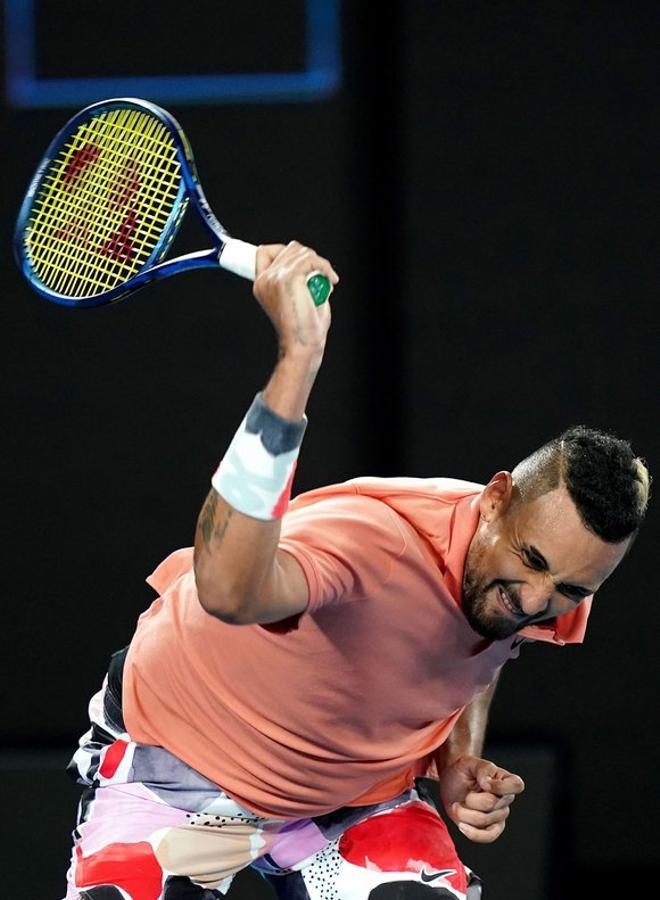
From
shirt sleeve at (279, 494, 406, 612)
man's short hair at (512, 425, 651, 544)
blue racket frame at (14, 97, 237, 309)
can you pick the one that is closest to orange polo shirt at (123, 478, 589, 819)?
shirt sleeve at (279, 494, 406, 612)

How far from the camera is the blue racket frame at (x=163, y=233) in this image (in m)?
1.85

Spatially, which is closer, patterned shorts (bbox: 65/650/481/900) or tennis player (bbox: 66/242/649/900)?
tennis player (bbox: 66/242/649/900)

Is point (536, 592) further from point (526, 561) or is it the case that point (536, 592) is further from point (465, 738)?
point (465, 738)

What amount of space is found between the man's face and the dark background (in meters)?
1.34

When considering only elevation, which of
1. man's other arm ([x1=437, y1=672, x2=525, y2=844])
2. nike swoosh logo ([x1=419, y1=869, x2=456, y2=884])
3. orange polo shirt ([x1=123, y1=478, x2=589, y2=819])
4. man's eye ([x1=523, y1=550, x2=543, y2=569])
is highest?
man's eye ([x1=523, y1=550, x2=543, y2=569])

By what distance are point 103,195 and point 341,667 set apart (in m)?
0.70

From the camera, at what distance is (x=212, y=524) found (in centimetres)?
159

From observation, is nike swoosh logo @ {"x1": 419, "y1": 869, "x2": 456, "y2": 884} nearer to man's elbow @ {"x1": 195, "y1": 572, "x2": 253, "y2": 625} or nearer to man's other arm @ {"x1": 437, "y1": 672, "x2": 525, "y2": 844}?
man's other arm @ {"x1": 437, "y1": 672, "x2": 525, "y2": 844}

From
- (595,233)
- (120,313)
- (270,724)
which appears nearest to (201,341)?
(120,313)

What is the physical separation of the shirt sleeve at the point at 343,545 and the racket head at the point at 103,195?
0.39 metres

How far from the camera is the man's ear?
2.02m

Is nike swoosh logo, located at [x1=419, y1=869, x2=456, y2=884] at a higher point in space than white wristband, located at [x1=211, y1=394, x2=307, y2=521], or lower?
lower

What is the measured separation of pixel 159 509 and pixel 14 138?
2.80 feet

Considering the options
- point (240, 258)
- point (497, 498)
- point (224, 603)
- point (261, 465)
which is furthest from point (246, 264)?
point (497, 498)
